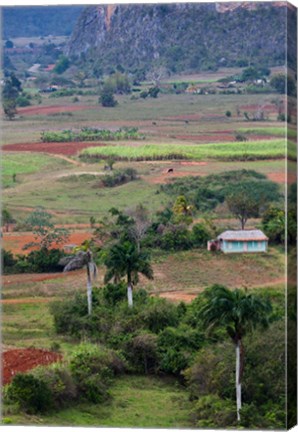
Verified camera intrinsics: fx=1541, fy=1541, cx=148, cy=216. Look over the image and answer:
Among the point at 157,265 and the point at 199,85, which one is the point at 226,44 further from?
the point at 157,265

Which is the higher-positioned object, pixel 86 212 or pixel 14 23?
pixel 14 23

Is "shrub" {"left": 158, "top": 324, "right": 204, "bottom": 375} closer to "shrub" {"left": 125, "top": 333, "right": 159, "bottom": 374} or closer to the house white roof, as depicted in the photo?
"shrub" {"left": 125, "top": 333, "right": 159, "bottom": 374}

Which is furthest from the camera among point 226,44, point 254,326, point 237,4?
point 226,44

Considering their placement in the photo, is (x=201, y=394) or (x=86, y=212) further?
(x=86, y=212)

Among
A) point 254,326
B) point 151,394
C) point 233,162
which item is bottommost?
point 151,394

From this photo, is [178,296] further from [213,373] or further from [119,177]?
[213,373]

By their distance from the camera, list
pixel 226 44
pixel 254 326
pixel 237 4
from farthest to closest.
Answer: pixel 226 44 → pixel 237 4 → pixel 254 326

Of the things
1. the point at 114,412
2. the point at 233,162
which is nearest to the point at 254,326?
the point at 114,412
